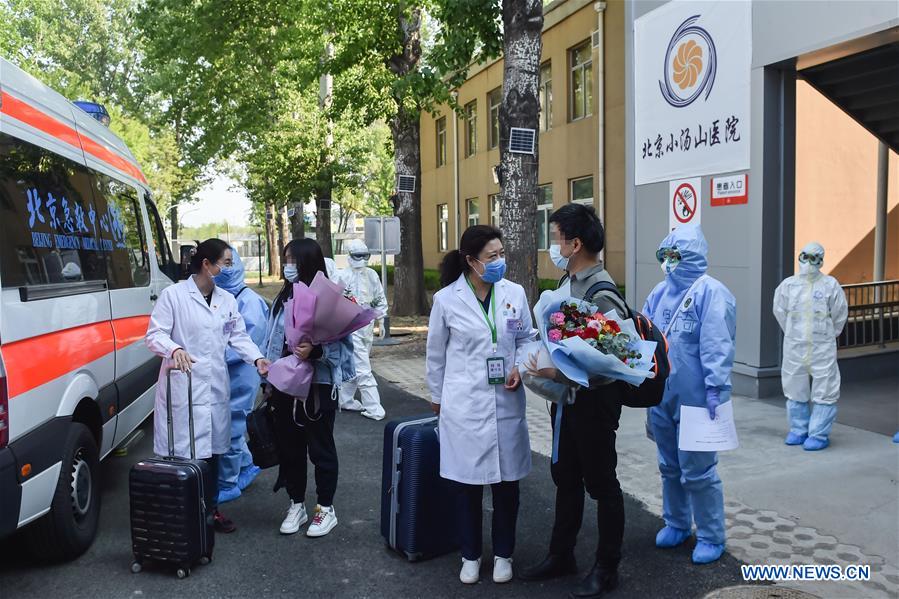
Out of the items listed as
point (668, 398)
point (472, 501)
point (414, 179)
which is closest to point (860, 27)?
point (668, 398)

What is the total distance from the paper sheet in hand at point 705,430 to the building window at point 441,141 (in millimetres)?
25592

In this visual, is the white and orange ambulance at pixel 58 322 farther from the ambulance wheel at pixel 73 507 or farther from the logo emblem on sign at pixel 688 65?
the logo emblem on sign at pixel 688 65

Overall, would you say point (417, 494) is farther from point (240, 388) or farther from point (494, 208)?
point (494, 208)

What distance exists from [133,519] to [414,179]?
12826mm

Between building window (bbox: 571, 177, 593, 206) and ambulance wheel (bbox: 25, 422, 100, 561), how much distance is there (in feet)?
49.0

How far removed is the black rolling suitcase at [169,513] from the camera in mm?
4133

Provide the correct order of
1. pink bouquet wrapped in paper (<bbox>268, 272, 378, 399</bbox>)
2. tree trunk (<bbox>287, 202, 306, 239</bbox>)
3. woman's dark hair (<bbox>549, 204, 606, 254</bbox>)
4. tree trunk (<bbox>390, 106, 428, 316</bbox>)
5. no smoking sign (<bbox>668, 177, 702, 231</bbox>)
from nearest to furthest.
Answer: woman's dark hair (<bbox>549, 204, 606, 254</bbox>), pink bouquet wrapped in paper (<bbox>268, 272, 378, 399</bbox>), no smoking sign (<bbox>668, 177, 702, 231</bbox>), tree trunk (<bbox>390, 106, 428, 316</bbox>), tree trunk (<bbox>287, 202, 306, 239</bbox>)

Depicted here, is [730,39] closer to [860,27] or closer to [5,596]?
→ [860,27]

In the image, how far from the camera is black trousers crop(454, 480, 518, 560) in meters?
4.07

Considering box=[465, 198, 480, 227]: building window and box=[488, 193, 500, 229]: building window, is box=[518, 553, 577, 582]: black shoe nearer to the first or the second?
box=[488, 193, 500, 229]: building window

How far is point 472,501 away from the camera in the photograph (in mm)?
4066

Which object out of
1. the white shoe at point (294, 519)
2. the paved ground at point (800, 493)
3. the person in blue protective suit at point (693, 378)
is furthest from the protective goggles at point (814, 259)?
the white shoe at point (294, 519)

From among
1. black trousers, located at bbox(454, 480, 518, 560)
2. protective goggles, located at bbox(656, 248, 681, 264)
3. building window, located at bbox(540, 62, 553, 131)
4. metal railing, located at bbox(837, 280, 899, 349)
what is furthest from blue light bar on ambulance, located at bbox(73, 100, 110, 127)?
building window, located at bbox(540, 62, 553, 131)

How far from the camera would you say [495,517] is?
4.09 m
